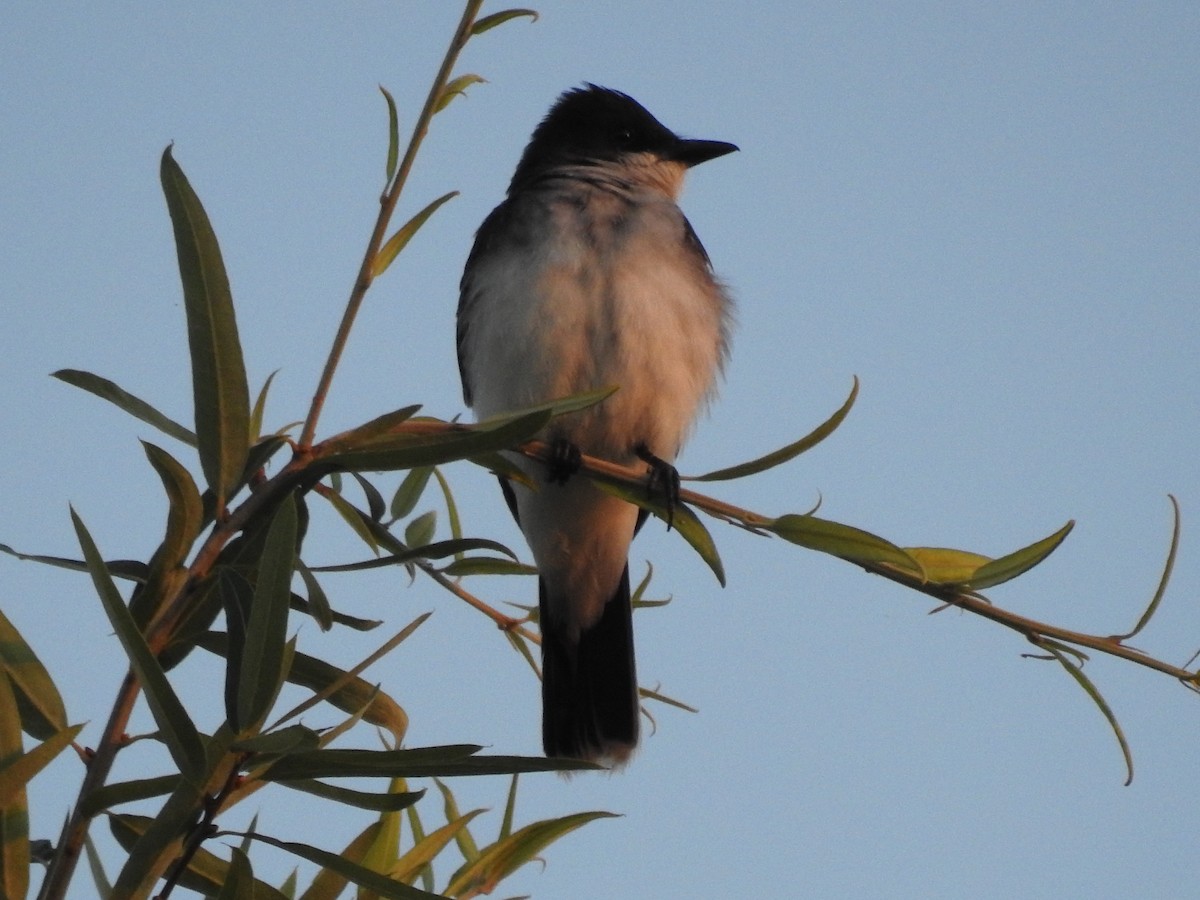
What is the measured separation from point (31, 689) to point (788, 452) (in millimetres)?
933

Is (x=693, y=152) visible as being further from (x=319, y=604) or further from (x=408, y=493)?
(x=319, y=604)

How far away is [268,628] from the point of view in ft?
4.53

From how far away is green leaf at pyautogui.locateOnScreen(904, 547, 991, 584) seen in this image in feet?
6.30

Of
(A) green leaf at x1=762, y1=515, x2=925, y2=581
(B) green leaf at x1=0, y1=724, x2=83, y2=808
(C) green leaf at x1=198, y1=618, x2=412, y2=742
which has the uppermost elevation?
(A) green leaf at x1=762, y1=515, x2=925, y2=581

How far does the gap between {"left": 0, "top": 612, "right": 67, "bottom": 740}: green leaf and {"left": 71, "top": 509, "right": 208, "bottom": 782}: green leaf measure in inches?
9.9

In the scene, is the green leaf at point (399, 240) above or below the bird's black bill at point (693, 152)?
Answer: below

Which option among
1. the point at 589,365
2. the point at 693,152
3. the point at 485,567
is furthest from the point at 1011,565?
the point at 693,152

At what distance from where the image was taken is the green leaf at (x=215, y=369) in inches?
61.6

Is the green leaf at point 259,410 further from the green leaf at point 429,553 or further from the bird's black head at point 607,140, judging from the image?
the bird's black head at point 607,140

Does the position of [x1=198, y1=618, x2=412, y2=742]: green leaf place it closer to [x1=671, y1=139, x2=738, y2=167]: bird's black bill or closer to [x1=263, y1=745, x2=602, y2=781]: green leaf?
[x1=263, y1=745, x2=602, y2=781]: green leaf

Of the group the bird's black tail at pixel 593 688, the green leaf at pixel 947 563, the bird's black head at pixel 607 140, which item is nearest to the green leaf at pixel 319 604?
the green leaf at pixel 947 563

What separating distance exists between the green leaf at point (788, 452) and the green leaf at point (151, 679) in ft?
2.69

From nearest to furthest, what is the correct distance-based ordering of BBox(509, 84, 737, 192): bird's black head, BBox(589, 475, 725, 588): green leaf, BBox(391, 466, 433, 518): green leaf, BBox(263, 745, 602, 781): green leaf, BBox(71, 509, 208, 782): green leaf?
BBox(71, 509, 208, 782): green leaf → BBox(263, 745, 602, 781): green leaf → BBox(589, 475, 725, 588): green leaf → BBox(391, 466, 433, 518): green leaf → BBox(509, 84, 737, 192): bird's black head

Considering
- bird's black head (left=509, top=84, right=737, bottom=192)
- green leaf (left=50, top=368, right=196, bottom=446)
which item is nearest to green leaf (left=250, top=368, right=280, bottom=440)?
green leaf (left=50, top=368, right=196, bottom=446)
